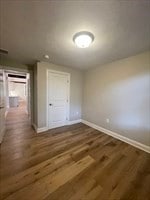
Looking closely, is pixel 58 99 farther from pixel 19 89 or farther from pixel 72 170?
pixel 19 89

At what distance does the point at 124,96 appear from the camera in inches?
109

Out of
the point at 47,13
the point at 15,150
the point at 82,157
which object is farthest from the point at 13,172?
the point at 47,13

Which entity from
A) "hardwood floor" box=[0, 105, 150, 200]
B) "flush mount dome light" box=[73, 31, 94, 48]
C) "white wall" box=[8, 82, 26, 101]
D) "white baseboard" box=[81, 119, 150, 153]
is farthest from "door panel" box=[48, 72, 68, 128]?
"white wall" box=[8, 82, 26, 101]

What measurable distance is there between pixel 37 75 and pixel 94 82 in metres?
2.06

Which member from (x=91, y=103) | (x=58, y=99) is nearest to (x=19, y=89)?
(x=58, y=99)

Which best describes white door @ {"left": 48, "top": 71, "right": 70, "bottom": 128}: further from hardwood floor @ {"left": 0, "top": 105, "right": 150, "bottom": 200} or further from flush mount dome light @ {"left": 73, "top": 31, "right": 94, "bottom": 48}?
flush mount dome light @ {"left": 73, "top": 31, "right": 94, "bottom": 48}

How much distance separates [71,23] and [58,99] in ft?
8.38

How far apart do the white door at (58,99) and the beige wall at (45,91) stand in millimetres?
188

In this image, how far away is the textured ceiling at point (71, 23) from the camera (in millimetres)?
1157

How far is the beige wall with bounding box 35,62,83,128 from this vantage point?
3179 millimetres

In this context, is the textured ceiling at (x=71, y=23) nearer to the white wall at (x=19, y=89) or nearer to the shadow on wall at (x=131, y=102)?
the shadow on wall at (x=131, y=102)

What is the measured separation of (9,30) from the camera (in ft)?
5.30

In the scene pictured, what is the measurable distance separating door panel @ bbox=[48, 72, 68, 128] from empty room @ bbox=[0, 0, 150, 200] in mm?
35

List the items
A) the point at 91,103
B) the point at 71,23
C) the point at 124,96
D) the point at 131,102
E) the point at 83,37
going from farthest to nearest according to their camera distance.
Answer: the point at 91,103 → the point at 124,96 → the point at 131,102 → the point at 83,37 → the point at 71,23
